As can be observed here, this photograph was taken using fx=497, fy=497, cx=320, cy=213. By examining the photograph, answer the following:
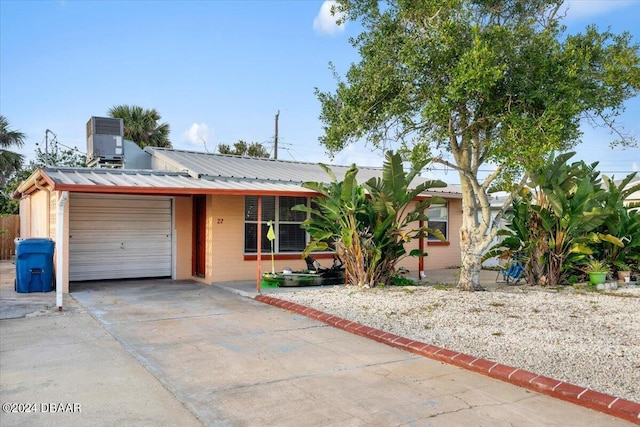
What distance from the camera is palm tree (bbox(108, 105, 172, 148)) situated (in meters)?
25.6

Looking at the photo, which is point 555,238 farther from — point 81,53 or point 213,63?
point 81,53

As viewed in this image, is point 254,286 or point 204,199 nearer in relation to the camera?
point 254,286

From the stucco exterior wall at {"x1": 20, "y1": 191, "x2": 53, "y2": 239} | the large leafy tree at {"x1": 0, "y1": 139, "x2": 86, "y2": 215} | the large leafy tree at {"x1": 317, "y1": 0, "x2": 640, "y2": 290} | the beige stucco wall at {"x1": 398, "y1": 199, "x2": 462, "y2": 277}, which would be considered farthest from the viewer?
the large leafy tree at {"x1": 0, "y1": 139, "x2": 86, "y2": 215}

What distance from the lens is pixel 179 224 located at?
12891 mm

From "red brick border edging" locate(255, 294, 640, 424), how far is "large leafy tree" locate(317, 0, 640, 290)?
3.93m

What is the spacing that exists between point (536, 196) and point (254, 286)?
23.5ft

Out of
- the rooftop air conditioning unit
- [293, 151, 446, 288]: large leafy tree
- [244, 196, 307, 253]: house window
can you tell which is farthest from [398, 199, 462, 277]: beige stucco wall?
the rooftop air conditioning unit

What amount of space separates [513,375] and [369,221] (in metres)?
6.17

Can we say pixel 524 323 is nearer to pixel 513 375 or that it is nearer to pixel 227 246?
pixel 513 375

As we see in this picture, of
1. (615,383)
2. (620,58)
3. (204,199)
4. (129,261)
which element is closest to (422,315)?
(615,383)

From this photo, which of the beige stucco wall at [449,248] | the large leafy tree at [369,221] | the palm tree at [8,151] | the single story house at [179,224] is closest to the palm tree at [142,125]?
the palm tree at [8,151]

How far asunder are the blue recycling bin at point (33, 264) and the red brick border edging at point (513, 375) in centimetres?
637

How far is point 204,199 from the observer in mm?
12688

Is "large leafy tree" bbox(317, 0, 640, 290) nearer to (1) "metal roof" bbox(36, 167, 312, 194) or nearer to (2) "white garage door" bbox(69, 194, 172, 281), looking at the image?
(1) "metal roof" bbox(36, 167, 312, 194)
